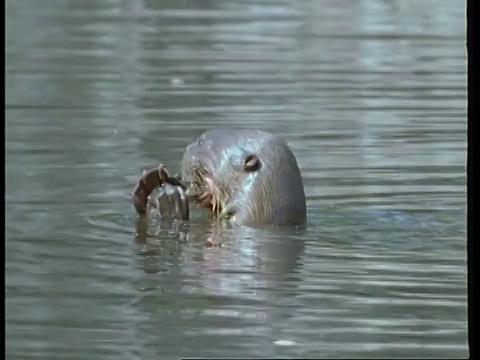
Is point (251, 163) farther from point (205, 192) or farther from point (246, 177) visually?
point (205, 192)

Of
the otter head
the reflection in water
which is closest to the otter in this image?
the otter head

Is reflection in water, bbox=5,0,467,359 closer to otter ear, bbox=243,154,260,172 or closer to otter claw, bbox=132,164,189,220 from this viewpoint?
otter claw, bbox=132,164,189,220

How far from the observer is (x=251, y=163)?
5.98 m

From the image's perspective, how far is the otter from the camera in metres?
5.94

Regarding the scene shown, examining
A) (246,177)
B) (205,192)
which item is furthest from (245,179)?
(205,192)

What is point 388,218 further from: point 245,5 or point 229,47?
point 245,5

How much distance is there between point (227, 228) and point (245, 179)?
20 cm

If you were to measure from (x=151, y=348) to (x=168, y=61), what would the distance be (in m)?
6.63

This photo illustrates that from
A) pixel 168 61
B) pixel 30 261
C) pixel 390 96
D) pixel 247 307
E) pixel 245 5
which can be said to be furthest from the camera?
pixel 245 5

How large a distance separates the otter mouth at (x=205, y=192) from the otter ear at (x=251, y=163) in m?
0.15

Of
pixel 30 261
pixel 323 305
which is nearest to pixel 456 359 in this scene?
pixel 323 305

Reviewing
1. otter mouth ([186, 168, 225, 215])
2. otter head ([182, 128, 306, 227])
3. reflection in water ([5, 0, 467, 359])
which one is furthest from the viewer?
otter mouth ([186, 168, 225, 215])

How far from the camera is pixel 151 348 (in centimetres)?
404

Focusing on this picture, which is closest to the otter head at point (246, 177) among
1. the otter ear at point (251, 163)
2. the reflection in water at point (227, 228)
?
the otter ear at point (251, 163)
